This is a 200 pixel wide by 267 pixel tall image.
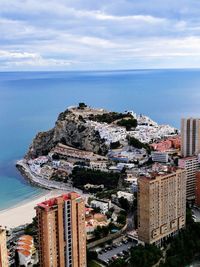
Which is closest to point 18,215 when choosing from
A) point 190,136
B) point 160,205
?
point 160,205

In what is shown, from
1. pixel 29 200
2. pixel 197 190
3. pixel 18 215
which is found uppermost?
pixel 197 190

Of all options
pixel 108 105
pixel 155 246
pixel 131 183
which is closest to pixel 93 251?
pixel 155 246

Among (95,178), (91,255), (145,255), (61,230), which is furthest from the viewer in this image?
(95,178)

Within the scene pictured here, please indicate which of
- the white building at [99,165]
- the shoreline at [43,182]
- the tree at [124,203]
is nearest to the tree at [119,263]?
the tree at [124,203]

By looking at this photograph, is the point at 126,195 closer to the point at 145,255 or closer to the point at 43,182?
the point at 145,255

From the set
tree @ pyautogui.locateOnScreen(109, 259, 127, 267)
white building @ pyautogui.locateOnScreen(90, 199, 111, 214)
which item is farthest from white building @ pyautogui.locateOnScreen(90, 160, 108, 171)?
tree @ pyautogui.locateOnScreen(109, 259, 127, 267)

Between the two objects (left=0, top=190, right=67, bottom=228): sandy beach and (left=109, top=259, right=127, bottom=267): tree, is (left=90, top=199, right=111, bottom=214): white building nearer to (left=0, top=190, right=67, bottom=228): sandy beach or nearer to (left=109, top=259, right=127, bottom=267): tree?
(left=0, top=190, right=67, bottom=228): sandy beach

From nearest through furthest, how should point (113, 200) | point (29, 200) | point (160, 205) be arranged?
1. point (160, 205)
2. point (113, 200)
3. point (29, 200)
